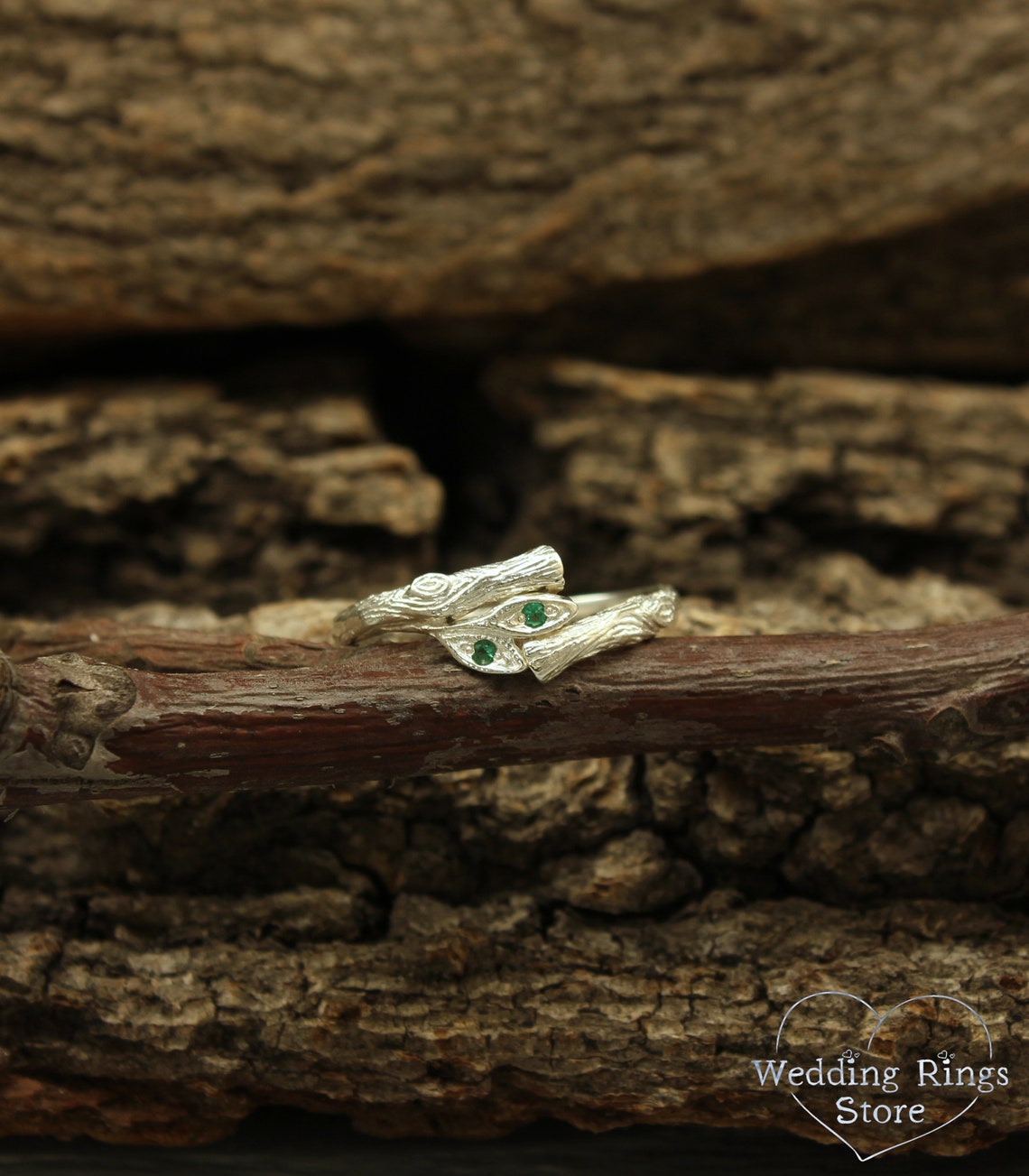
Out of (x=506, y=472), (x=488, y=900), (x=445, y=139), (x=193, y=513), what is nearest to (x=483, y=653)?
(x=488, y=900)

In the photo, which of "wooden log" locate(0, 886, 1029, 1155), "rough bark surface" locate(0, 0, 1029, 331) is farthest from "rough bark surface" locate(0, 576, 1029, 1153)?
"rough bark surface" locate(0, 0, 1029, 331)

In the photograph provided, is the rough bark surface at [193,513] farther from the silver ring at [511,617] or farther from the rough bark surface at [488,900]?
the silver ring at [511,617]

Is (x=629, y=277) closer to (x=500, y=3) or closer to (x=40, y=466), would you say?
(x=500, y=3)

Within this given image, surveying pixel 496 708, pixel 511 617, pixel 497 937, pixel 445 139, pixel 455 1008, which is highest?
pixel 445 139

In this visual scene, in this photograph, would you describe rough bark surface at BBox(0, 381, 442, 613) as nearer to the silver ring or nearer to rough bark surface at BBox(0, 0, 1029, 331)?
rough bark surface at BBox(0, 0, 1029, 331)

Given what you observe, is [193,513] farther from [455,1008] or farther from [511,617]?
[455,1008]
